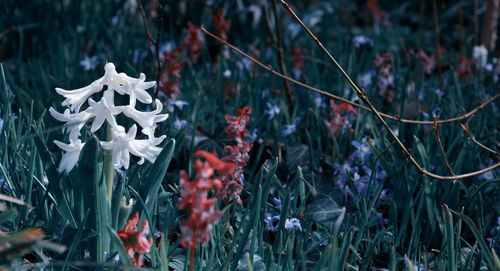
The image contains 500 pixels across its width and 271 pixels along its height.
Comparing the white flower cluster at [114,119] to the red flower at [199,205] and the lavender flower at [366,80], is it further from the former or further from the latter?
the lavender flower at [366,80]

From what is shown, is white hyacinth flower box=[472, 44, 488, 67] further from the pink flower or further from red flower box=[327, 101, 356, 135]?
the pink flower

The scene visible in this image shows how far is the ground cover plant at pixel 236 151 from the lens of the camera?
1.69 m

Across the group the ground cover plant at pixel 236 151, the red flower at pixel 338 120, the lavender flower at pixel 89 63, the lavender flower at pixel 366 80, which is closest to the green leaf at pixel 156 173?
the ground cover plant at pixel 236 151

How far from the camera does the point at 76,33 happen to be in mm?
3824

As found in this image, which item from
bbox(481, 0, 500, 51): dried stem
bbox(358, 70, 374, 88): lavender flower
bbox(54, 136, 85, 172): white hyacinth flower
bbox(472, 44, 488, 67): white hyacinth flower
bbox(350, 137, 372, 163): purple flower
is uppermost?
bbox(481, 0, 500, 51): dried stem

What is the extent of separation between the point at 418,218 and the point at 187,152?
2.91 ft

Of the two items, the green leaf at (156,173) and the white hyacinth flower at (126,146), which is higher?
the white hyacinth flower at (126,146)

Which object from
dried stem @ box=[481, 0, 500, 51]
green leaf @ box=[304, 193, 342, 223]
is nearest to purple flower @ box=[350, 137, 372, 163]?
green leaf @ box=[304, 193, 342, 223]

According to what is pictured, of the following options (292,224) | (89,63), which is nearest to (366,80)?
(89,63)

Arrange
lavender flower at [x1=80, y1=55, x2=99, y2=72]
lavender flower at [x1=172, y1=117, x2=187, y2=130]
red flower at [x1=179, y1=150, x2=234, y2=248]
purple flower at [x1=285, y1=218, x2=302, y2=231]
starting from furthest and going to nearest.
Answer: lavender flower at [x1=80, y1=55, x2=99, y2=72], lavender flower at [x1=172, y1=117, x2=187, y2=130], purple flower at [x1=285, y1=218, x2=302, y2=231], red flower at [x1=179, y1=150, x2=234, y2=248]

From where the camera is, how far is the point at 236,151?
1883mm

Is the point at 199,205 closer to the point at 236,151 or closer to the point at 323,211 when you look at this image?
the point at 236,151

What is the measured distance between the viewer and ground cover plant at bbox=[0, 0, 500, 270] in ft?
5.54

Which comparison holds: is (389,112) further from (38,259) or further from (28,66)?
(38,259)
